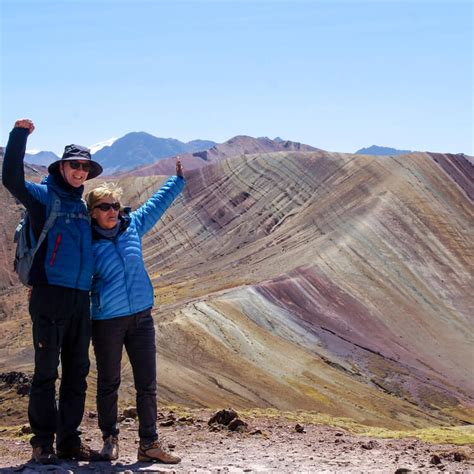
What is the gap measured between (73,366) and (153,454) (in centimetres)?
112

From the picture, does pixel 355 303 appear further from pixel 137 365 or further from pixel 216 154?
pixel 216 154

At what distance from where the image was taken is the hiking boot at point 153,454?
6621 mm

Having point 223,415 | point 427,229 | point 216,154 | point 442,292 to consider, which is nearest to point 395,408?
point 442,292

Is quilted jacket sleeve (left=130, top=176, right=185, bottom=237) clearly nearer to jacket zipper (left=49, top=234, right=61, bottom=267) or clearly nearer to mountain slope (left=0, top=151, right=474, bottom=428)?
jacket zipper (left=49, top=234, right=61, bottom=267)

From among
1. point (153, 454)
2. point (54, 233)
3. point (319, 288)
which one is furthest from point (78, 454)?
point (319, 288)

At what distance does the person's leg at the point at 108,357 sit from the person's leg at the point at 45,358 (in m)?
0.37

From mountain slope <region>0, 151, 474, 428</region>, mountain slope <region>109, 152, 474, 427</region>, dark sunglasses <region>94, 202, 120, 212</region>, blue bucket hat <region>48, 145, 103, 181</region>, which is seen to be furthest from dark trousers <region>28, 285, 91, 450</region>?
mountain slope <region>109, 152, 474, 427</region>

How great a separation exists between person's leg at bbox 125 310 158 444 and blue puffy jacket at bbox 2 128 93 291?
65 centimetres

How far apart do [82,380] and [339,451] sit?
297cm

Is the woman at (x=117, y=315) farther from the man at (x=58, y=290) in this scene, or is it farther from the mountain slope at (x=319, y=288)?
the mountain slope at (x=319, y=288)

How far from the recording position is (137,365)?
659 centimetres

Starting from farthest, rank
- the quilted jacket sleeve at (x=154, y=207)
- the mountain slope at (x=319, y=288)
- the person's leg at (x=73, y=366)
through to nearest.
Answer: the mountain slope at (x=319, y=288) < the quilted jacket sleeve at (x=154, y=207) < the person's leg at (x=73, y=366)

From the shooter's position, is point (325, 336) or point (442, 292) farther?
point (442, 292)

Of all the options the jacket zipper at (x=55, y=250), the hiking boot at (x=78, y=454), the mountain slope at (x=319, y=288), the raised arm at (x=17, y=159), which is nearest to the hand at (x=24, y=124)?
the raised arm at (x=17, y=159)
